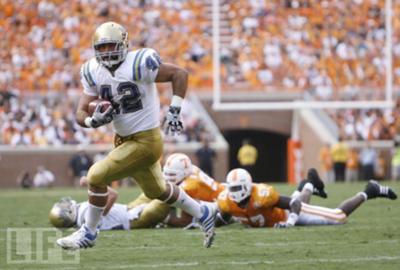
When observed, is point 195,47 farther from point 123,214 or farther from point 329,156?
point 123,214

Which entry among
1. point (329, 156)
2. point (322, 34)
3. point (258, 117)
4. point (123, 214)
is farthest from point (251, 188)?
point (258, 117)

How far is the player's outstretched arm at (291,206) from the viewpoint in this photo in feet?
29.1

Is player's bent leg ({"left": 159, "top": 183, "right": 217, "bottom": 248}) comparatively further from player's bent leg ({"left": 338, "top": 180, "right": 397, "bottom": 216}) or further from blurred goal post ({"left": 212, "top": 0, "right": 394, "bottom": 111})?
blurred goal post ({"left": 212, "top": 0, "right": 394, "bottom": 111})

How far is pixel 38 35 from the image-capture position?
22953 mm

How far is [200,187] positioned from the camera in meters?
9.57

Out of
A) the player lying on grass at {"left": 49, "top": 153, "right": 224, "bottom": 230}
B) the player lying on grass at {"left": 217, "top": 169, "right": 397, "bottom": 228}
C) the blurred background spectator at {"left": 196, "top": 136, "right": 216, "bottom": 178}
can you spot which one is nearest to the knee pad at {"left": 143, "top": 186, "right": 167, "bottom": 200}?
the player lying on grass at {"left": 217, "top": 169, "right": 397, "bottom": 228}

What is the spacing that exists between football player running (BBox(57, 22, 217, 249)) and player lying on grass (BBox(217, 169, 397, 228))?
170 cm

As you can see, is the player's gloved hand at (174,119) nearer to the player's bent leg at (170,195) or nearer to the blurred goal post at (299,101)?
the player's bent leg at (170,195)

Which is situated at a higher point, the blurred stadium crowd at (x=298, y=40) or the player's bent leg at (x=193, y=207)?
the blurred stadium crowd at (x=298, y=40)

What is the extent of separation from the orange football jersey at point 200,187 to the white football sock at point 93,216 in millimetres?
2342

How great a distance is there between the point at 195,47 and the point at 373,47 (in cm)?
586

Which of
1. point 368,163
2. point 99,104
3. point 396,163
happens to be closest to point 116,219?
point 99,104

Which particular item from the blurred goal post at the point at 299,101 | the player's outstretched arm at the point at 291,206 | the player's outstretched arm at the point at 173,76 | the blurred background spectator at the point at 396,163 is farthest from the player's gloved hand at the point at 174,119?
the blurred background spectator at the point at 396,163

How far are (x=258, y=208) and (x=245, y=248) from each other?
1377 millimetres
